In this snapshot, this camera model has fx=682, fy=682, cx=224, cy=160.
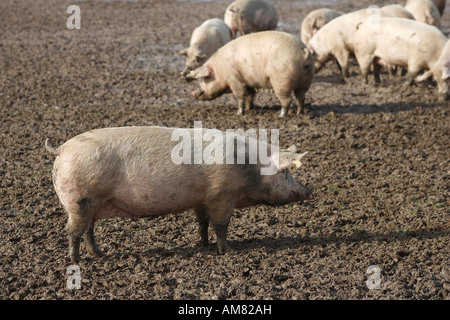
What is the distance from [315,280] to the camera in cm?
481

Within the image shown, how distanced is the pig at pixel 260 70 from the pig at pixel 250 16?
4.39 meters

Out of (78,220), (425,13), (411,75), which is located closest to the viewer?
(78,220)

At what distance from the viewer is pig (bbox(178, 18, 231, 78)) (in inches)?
482

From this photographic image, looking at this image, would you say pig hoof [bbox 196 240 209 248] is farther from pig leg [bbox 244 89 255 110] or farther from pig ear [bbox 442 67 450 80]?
pig ear [bbox 442 67 450 80]

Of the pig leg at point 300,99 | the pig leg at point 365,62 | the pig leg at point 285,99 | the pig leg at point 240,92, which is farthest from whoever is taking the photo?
the pig leg at point 365,62

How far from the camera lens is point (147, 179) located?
4.94m

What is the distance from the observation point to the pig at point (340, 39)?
11445mm

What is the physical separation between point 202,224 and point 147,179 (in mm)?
707

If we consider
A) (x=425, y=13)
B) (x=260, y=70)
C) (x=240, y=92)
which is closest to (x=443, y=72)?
(x=260, y=70)

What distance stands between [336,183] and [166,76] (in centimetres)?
575

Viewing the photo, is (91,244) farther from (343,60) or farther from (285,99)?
(343,60)

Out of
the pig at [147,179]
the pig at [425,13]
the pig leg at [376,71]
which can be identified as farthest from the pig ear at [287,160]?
the pig at [425,13]

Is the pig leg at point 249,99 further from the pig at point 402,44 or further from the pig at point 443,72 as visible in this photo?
the pig at point 443,72

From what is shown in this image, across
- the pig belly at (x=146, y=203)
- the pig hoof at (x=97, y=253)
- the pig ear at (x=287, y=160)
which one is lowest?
the pig hoof at (x=97, y=253)
